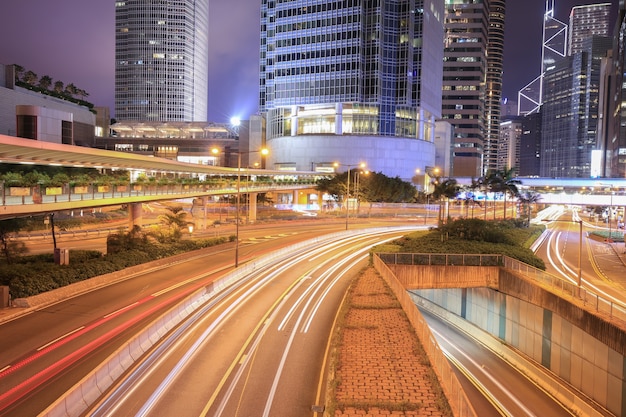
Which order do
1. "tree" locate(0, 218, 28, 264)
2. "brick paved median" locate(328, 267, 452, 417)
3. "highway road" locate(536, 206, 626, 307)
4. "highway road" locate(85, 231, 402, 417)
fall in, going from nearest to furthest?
1. "brick paved median" locate(328, 267, 452, 417)
2. "highway road" locate(85, 231, 402, 417)
3. "tree" locate(0, 218, 28, 264)
4. "highway road" locate(536, 206, 626, 307)

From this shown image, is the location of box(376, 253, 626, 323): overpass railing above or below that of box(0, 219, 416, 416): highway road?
above

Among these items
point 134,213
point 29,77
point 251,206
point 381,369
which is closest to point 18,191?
point 381,369

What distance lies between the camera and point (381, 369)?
16.2 m

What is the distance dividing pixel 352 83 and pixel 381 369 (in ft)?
342

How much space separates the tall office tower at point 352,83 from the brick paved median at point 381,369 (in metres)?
92.4

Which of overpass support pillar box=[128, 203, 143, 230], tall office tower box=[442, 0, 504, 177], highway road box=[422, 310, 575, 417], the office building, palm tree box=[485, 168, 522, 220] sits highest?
tall office tower box=[442, 0, 504, 177]

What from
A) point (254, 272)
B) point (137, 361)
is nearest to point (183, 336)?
point (137, 361)

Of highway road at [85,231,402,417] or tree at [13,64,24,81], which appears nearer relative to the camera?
highway road at [85,231,402,417]

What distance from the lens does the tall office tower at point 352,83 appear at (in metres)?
114

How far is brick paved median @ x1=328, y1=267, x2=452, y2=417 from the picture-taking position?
1331cm

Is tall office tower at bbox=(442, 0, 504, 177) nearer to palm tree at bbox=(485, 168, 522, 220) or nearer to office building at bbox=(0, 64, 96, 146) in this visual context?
palm tree at bbox=(485, 168, 522, 220)

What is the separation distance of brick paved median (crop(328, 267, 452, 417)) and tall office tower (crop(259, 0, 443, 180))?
92.4 meters

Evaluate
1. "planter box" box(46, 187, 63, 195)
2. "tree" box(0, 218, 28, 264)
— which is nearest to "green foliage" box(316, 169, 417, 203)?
"tree" box(0, 218, 28, 264)

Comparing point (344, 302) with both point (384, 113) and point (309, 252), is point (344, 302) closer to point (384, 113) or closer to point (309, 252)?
point (309, 252)
